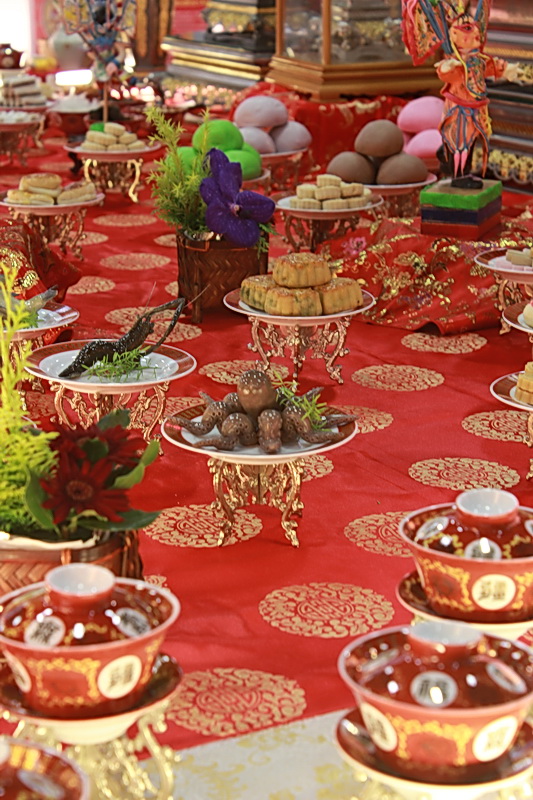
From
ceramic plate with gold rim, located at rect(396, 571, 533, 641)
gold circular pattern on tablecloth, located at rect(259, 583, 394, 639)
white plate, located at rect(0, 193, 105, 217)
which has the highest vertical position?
ceramic plate with gold rim, located at rect(396, 571, 533, 641)

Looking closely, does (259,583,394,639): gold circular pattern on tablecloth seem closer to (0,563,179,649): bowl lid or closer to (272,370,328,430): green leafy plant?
(272,370,328,430): green leafy plant

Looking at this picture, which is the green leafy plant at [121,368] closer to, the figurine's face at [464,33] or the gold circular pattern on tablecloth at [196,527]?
the gold circular pattern on tablecloth at [196,527]

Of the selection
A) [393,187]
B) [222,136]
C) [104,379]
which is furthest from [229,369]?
[393,187]

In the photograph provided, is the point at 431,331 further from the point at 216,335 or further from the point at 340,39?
the point at 340,39

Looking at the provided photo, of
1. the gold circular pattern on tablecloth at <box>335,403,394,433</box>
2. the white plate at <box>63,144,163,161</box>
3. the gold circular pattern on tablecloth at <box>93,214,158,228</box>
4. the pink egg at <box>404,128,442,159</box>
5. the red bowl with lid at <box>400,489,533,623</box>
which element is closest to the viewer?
the red bowl with lid at <box>400,489,533,623</box>

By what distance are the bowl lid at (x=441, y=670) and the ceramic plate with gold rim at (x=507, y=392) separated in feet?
4.39

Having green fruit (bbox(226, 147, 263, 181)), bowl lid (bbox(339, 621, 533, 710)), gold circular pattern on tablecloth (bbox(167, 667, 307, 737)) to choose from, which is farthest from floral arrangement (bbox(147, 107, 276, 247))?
bowl lid (bbox(339, 621, 533, 710))

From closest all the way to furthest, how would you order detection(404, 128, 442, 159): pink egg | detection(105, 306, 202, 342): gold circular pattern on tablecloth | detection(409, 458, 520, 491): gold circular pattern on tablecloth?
detection(409, 458, 520, 491): gold circular pattern on tablecloth
detection(105, 306, 202, 342): gold circular pattern on tablecloth
detection(404, 128, 442, 159): pink egg

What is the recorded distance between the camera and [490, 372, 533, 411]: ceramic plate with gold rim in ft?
9.42

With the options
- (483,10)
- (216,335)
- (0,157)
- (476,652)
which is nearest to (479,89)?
(483,10)

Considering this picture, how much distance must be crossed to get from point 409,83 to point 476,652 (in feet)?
20.4

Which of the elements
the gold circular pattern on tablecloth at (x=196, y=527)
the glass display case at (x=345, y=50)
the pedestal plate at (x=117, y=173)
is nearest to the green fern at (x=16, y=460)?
the gold circular pattern on tablecloth at (x=196, y=527)

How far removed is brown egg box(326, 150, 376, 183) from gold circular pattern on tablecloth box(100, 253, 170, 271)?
834 mm

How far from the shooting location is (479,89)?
4.39 metres
